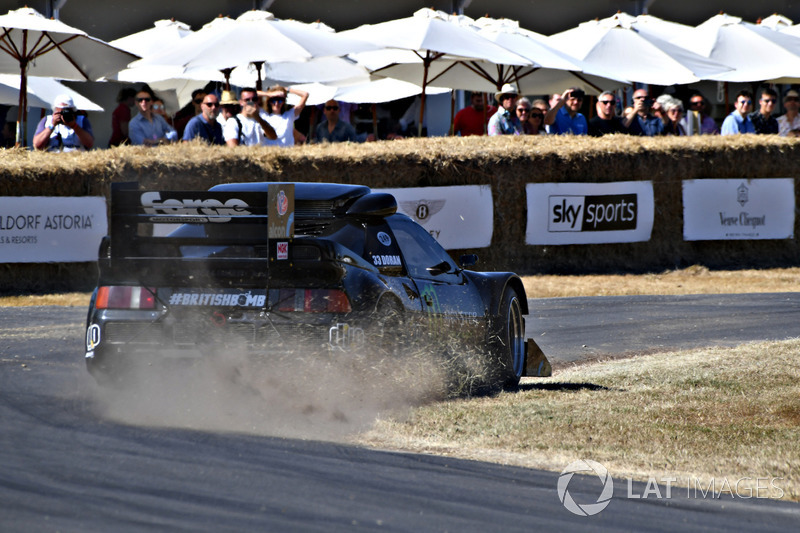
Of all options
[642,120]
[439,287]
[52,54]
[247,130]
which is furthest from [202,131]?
[439,287]

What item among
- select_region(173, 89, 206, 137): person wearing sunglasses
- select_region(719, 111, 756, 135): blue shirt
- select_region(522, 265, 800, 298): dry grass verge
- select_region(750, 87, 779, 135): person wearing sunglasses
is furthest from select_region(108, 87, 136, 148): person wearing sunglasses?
select_region(750, 87, 779, 135): person wearing sunglasses

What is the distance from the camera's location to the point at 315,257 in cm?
606

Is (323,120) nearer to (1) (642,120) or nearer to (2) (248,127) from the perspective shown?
(2) (248,127)

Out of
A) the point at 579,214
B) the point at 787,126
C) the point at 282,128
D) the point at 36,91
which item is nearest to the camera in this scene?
the point at 282,128

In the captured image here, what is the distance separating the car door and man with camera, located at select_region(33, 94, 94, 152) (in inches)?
301

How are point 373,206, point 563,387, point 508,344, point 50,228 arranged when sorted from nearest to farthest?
point 373,206 → point 563,387 → point 508,344 → point 50,228

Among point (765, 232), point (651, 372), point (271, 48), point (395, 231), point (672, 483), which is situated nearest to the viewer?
point (672, 483)

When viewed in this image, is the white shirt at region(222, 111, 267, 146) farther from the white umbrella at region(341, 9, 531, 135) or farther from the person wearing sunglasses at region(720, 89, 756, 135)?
the person wearing sunglasses at region(720, 89, 756, 135)

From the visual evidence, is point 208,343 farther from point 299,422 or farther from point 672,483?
point 672,483

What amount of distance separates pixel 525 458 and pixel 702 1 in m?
23.7

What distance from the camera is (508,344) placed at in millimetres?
7762

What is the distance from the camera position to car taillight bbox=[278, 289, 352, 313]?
237 inches

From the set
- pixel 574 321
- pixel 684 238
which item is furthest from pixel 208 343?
pixel 684 238

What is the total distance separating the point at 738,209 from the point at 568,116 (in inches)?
113
